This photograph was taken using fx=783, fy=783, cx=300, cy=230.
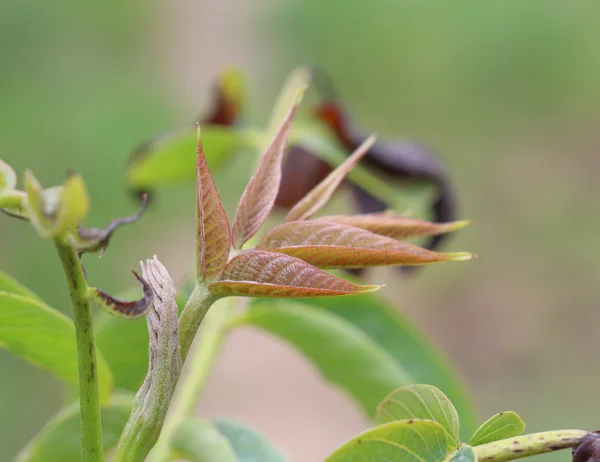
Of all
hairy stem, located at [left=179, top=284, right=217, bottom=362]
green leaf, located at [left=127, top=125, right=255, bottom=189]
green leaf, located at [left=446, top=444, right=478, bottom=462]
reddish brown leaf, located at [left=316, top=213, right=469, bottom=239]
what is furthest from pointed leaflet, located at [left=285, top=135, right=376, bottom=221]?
green leaf, located at [left=127, top=125, right=255, bottom=189]

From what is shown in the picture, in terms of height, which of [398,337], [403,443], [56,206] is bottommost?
[398,337]

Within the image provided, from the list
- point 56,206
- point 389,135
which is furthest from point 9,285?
point 389,135

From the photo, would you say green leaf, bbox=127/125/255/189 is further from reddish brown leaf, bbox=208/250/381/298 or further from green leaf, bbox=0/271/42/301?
reddish brown leaf, bbox=208/250/381/298

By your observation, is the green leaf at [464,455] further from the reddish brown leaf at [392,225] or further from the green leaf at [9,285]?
the green leaf at [9,285]

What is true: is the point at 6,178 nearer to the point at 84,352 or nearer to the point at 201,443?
the point at 84,352

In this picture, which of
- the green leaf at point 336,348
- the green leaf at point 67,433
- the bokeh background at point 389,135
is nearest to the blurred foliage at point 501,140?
the bokeh background at point 389,135

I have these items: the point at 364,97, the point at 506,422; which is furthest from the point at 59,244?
the point at 364,97

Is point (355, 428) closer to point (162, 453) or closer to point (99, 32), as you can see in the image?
point (162, 453)
